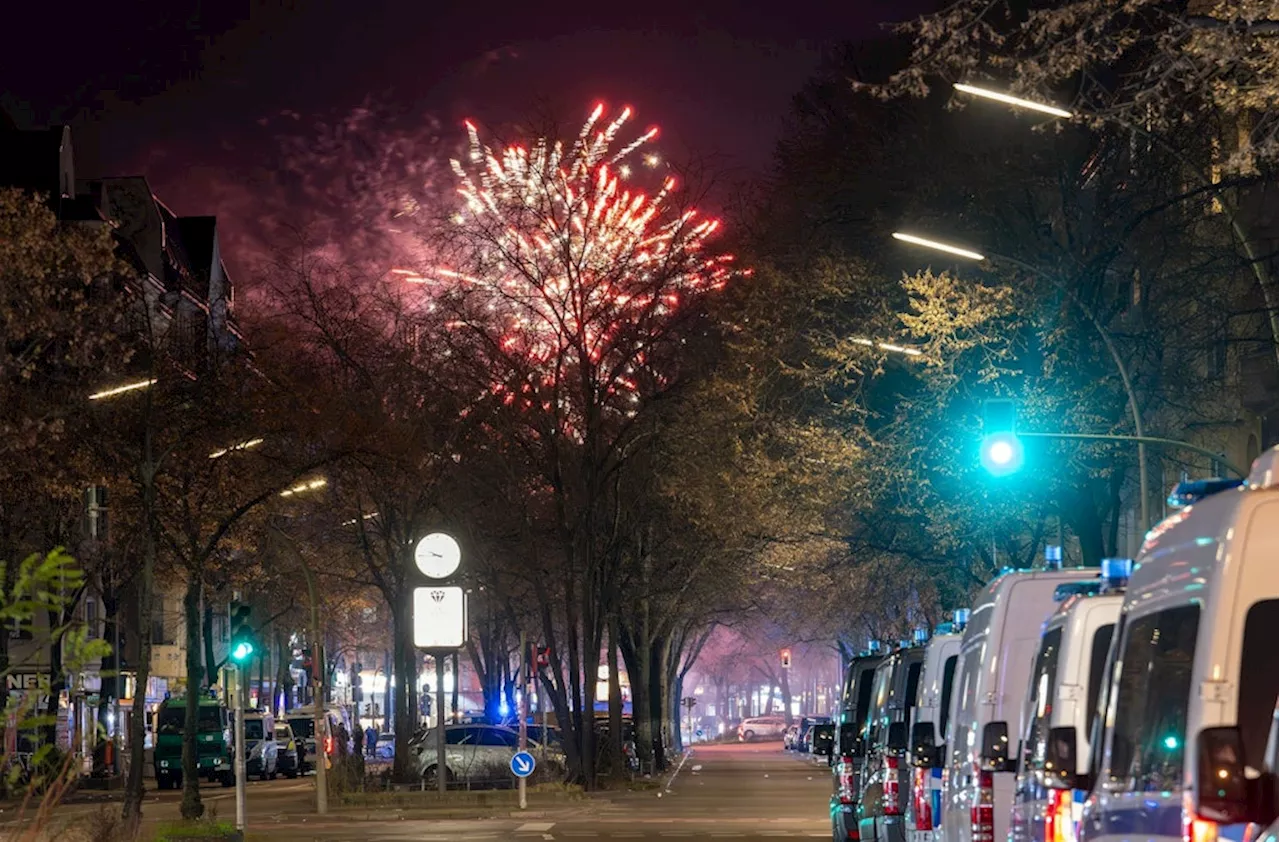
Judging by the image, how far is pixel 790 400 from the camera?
39.7m

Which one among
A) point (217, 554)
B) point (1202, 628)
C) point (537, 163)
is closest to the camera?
point (1202, 628)

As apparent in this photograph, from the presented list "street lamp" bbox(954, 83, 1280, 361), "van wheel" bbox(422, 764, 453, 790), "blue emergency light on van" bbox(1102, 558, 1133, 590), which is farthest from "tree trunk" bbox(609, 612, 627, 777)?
"blue emergency light on van" bbox(1102, 558, 1133, 590)

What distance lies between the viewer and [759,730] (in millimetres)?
126312

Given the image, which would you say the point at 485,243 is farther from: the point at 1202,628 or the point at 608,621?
the point at 1202,628

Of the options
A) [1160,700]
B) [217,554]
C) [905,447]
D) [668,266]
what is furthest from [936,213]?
[1160,700]

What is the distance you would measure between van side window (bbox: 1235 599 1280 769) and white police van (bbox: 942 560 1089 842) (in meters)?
5.49

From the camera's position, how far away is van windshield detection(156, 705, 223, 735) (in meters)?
68.3

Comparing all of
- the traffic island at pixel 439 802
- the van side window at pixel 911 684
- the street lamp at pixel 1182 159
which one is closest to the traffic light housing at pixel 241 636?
the traffic island at pixel 439 802

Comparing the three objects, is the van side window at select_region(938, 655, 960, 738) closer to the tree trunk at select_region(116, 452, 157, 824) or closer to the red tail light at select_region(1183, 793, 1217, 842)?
the red tail light at select_region(1183, 793, 1217, 842)

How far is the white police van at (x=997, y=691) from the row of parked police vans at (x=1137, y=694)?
12mm

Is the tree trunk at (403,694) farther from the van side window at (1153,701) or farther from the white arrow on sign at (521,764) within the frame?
the van side window at (1153,701)

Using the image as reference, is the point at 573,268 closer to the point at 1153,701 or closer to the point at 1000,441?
the point at 1000,441

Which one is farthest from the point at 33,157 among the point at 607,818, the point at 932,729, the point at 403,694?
the point at 932,729

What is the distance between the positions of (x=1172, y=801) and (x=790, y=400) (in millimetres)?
31555
